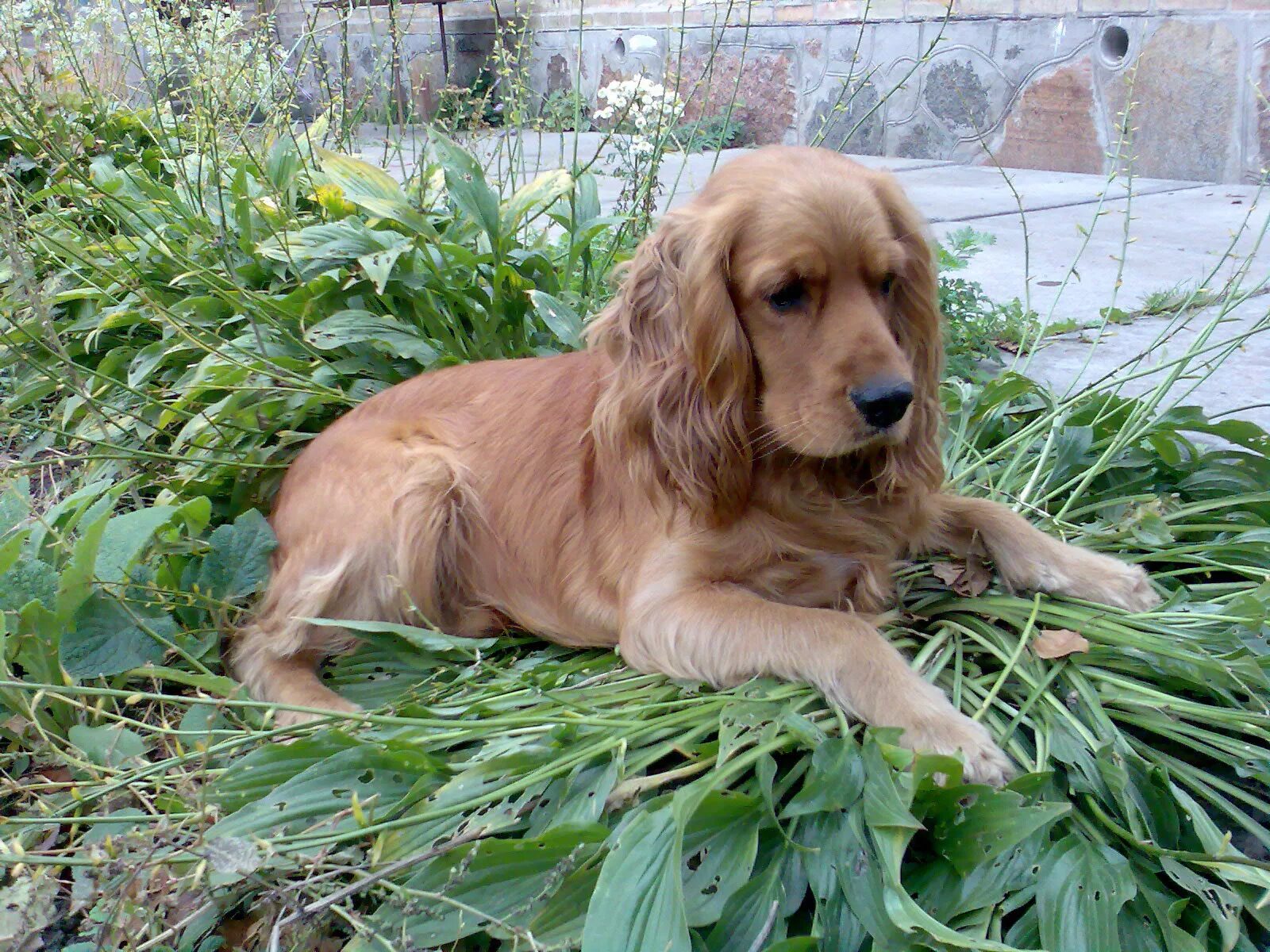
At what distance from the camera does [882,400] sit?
6.72 feet

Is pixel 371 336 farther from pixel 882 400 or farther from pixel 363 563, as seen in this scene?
pixel 882 400

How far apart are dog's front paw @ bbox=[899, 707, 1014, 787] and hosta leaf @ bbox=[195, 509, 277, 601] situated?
177 centimetres

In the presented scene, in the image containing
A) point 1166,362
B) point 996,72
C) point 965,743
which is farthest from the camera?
point 996,72

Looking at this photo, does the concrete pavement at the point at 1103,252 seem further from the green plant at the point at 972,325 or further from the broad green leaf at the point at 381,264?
the broad green leaf at the point at 381,264

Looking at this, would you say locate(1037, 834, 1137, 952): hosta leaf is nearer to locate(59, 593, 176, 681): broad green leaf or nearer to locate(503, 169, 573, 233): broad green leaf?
locate(59, 593, 176, 681): broad green leaf

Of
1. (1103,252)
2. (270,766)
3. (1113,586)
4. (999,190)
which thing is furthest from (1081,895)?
(999,190)

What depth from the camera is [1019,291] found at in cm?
462

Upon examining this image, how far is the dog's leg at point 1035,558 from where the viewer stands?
2.34 meters

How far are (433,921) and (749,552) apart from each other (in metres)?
1.12

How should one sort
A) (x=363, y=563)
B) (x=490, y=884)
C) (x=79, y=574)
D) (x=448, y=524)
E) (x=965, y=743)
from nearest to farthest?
(x=490, y=884), (x=965, y=743), (x=79, y=574), (x=363, y=563), (x=448, y=524)

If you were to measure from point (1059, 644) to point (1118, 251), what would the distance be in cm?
377

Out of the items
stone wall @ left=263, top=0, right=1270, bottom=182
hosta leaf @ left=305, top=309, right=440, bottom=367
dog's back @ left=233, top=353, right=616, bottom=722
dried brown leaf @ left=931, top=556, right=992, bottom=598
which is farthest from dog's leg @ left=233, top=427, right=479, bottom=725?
stone wall @ left=263, top=0, right=1270, bottom=182

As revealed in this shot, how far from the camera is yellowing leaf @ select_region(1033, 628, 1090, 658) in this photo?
6.95ft

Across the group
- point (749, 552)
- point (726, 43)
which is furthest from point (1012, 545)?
point (726, 43)
